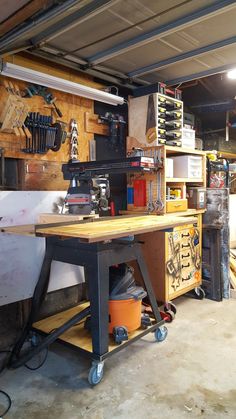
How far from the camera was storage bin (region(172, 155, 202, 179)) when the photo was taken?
11.0 ft

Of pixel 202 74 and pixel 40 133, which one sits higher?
pixel 202 74

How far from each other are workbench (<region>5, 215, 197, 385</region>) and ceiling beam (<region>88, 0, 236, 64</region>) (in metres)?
1.25

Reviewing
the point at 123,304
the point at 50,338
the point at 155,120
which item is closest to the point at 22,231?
the point at 50,338

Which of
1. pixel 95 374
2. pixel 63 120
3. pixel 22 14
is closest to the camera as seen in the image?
pixel 22 14

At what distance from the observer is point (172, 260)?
306 cm

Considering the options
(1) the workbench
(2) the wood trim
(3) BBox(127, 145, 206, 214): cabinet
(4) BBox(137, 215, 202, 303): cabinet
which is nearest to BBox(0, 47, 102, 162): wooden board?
(2) the wood trim

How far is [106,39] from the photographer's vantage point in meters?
2.33

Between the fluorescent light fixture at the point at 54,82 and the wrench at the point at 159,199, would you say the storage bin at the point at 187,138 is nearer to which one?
the wrench at the point at 159,199

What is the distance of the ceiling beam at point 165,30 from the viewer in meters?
1.89

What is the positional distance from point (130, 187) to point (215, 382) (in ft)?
6.18

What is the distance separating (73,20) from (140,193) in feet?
5.33

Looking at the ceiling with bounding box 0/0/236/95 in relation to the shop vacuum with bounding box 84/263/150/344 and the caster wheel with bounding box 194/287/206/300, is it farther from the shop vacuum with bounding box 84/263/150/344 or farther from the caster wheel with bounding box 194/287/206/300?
the caster wheel with bounding box 194/287/206/300

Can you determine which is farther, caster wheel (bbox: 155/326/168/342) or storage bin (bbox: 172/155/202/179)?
storage bin (bbox: 172/155/202/179)

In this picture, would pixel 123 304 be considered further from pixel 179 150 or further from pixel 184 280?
pixel 179 150
